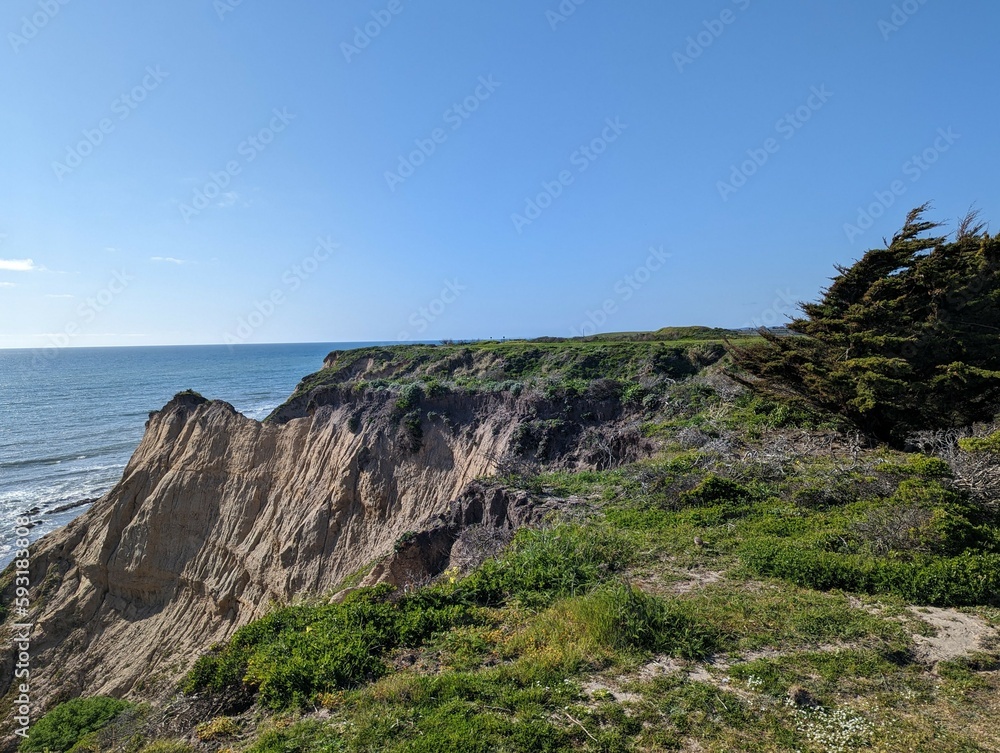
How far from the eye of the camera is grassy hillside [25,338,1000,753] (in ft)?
14.6

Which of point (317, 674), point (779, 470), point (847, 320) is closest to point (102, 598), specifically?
point (317, 674)

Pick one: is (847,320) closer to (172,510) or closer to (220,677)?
(220,677)

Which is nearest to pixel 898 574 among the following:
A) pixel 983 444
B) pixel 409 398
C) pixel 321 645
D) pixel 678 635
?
pixel 678 635

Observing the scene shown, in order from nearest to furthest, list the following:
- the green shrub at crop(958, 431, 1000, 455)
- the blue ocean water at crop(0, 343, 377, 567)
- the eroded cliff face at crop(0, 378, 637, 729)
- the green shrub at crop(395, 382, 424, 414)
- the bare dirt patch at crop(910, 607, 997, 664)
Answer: the bare dirt patch at crop(910, 607, 997, 664) < the green shrub at crop(958, 431, 1000, 455) < the eroded cliff face at crop(0, 378, 637, 729) < the green shrub at crop(395, 382, 424, 414) < the blue ocean water at crop(0, 343, 377, 567)

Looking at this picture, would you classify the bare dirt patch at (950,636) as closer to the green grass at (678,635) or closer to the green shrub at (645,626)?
the green grass at (678,635)

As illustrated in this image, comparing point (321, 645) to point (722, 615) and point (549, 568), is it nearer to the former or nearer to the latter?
point (549, 568)

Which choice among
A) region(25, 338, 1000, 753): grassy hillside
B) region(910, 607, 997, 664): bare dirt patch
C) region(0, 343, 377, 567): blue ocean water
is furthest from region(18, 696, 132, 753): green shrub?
region(0, 343, 377, 567): blue ocean water

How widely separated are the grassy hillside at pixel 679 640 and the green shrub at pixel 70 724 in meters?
2.21

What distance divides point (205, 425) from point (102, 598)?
7889 mm

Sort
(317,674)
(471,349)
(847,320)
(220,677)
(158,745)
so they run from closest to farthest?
(158,745) → (317,674) → (220,677) → (847,320) → (471,349)

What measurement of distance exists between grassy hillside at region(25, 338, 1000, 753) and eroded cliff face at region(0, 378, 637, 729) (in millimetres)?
8603

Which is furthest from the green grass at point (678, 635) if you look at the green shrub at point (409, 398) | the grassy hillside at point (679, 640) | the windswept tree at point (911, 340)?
the green shrub at point (409, 398)

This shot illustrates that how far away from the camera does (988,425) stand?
10773mm

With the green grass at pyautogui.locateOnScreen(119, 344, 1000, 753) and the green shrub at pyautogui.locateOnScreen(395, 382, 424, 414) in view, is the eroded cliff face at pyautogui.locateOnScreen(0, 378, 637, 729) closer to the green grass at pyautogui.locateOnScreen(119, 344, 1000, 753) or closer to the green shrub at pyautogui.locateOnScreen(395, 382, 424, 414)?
the green shrub at pyautogui.locateOnScreen(395, 382, 424, 414)
